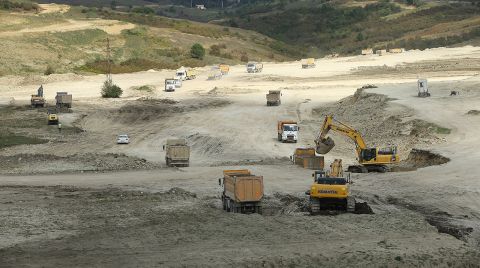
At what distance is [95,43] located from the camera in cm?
16562

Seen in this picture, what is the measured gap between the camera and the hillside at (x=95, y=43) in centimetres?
15088

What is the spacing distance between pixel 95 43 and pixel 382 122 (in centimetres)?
9681

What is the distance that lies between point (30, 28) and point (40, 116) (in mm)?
78764

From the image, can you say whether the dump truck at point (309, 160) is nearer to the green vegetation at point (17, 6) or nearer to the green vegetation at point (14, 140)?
the green vegetation at point (14, 140)

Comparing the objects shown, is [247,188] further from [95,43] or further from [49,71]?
[95,43]

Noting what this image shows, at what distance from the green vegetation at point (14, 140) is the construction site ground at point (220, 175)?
1.08 m

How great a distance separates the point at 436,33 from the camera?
19825cm

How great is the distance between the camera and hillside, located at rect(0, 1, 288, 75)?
151 m

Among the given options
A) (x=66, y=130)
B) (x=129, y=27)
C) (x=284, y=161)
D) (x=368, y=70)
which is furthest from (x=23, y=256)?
(x=129, y=27)

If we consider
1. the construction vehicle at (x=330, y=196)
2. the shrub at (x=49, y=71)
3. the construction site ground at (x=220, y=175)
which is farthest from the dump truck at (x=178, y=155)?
the shrub at (x=49, y=71)

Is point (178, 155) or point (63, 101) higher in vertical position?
point (63, 101)

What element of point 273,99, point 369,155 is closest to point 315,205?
point 369,155

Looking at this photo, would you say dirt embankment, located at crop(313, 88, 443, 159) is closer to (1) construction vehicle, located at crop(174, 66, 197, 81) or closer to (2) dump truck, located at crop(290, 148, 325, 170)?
(2) dump truck, located at crop(290, 148, 325, 170)

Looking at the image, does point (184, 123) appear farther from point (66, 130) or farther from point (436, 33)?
point (436, 33)
